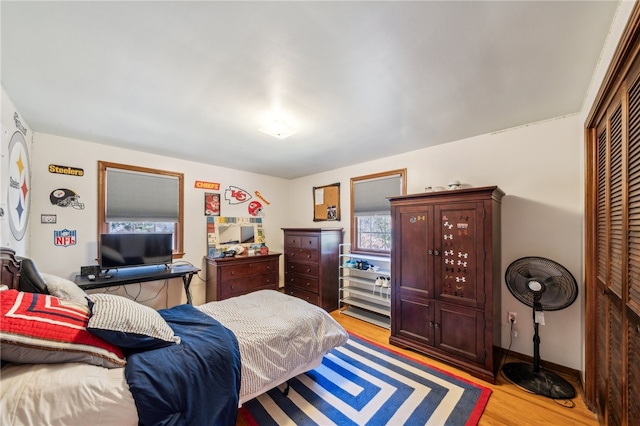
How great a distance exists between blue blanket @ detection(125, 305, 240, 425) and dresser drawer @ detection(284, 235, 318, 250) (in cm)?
232

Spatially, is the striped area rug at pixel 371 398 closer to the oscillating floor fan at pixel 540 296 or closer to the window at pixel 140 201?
the oscillating floor fan at pixel 540 296

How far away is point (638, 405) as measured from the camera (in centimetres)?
103

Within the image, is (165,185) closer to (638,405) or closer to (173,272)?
(173,272)

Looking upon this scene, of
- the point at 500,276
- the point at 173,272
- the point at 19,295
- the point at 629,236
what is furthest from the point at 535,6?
the point at 173,272

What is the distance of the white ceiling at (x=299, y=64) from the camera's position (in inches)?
45.8

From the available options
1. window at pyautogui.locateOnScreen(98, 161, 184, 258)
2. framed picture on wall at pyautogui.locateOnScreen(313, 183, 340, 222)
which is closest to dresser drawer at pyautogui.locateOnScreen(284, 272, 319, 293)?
framed picture on wall at pyautogui.locateOnScreen(313, 183, 340, 222)

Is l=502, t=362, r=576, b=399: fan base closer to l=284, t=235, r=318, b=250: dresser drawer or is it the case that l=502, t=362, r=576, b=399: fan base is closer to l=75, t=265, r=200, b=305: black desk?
l=284, t=235, r=318, b=250: dresser drawer

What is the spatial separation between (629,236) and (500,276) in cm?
154

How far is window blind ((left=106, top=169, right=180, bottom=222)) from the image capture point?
312 cm

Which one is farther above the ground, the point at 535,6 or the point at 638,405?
the point at 535,6

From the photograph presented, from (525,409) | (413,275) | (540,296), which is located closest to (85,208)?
(413,275)

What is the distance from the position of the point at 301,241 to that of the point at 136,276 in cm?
220

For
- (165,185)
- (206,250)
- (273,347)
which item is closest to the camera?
(273,347)

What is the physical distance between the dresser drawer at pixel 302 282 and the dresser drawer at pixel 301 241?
0.49 m
